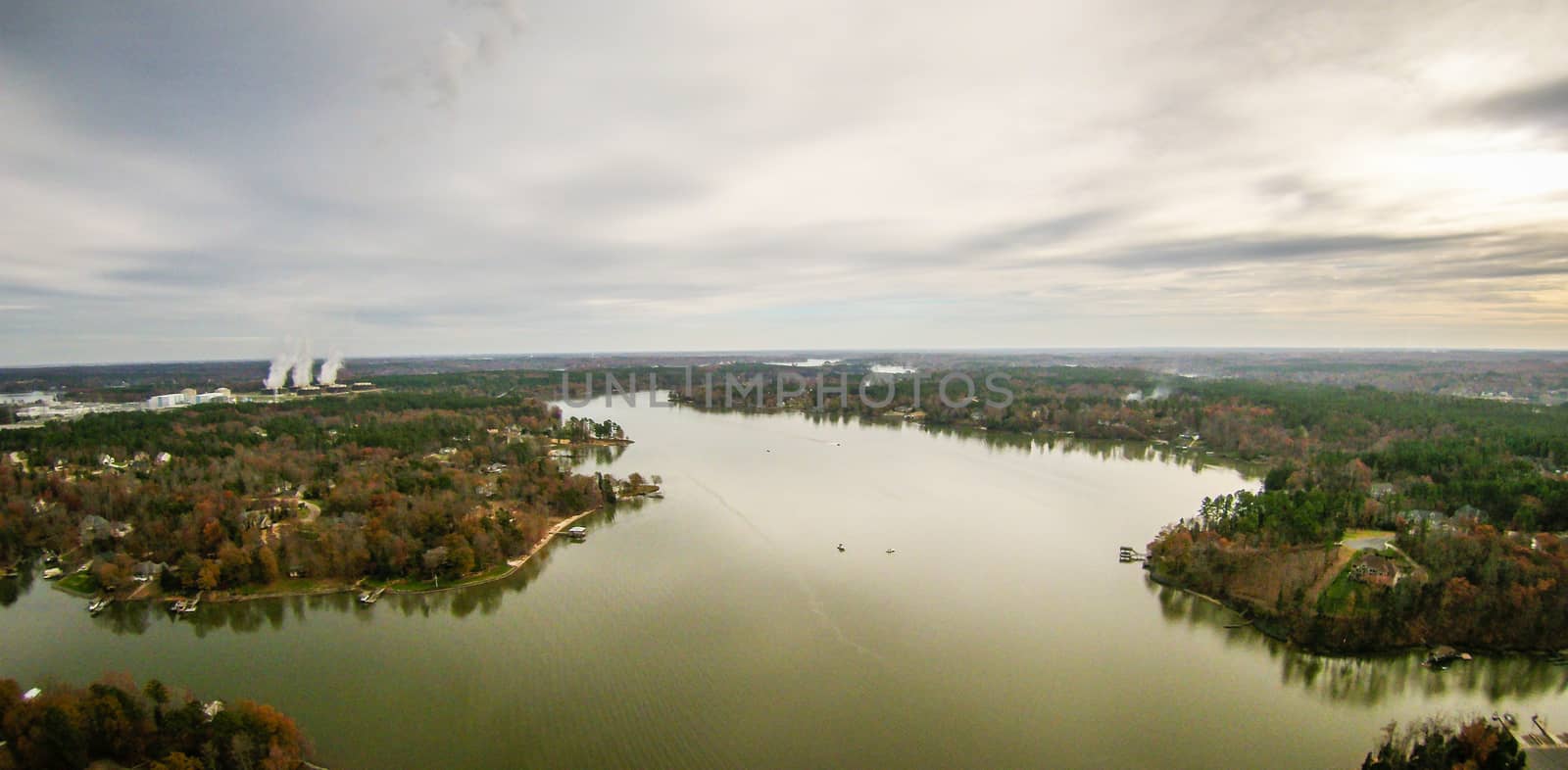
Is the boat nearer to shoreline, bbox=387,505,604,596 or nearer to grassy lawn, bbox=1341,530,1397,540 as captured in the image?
Answer: grassy lawn, bbox=1341,530,1397,540

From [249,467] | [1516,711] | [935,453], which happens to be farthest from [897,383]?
[1516,711]

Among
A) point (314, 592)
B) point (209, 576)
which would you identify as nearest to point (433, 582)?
point (314, 592)

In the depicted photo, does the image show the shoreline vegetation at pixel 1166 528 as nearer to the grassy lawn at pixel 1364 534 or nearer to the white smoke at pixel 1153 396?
the grassy lawn at pixel 1364 534

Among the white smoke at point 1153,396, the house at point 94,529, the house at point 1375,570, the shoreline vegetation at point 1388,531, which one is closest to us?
the shoreline vegetation at point 1388,531

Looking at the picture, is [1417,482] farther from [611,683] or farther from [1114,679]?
[611,683]

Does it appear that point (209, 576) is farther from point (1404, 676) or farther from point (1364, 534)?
point (1364, 534)

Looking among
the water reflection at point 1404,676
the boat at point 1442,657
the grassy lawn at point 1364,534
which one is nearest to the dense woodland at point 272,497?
the water reflection at point 1404,676
